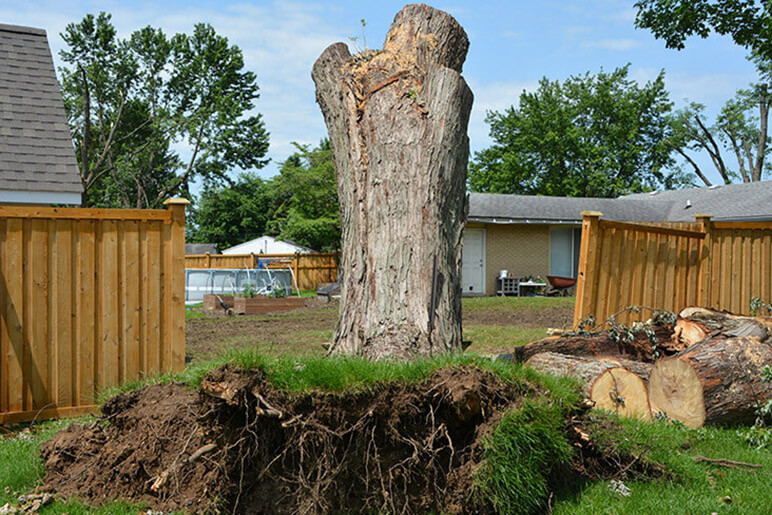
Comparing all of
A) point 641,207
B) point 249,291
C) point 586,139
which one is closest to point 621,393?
point 249,291

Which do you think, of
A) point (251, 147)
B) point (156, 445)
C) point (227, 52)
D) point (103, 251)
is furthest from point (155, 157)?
point (156, 445)

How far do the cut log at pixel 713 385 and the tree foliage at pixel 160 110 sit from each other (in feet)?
117

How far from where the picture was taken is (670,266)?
8.12 metres

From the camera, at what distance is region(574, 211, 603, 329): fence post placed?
7.07 metres

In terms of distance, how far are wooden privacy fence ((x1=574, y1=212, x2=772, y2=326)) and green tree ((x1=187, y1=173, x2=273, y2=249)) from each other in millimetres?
42242

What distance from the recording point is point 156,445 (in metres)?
3.63

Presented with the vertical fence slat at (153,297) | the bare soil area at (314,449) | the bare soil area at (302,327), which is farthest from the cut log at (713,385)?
the vertical fence slat at (153,297)

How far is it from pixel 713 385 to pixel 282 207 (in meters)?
32.9

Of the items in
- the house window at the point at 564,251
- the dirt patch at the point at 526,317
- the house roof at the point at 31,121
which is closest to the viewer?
the house roof at the point at 31,121

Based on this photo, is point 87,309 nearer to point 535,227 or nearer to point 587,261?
point 587,261

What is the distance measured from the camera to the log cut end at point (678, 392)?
5.14 m

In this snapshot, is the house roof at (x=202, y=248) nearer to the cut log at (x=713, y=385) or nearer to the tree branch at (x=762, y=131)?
the tree branch at (x=762, y=131)

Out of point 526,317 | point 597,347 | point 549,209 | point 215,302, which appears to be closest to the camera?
point 597,347

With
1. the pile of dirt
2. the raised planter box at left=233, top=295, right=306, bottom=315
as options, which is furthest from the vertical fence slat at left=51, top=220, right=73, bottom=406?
the raised planter box at left=233, top=295, right=306, bottom=315
